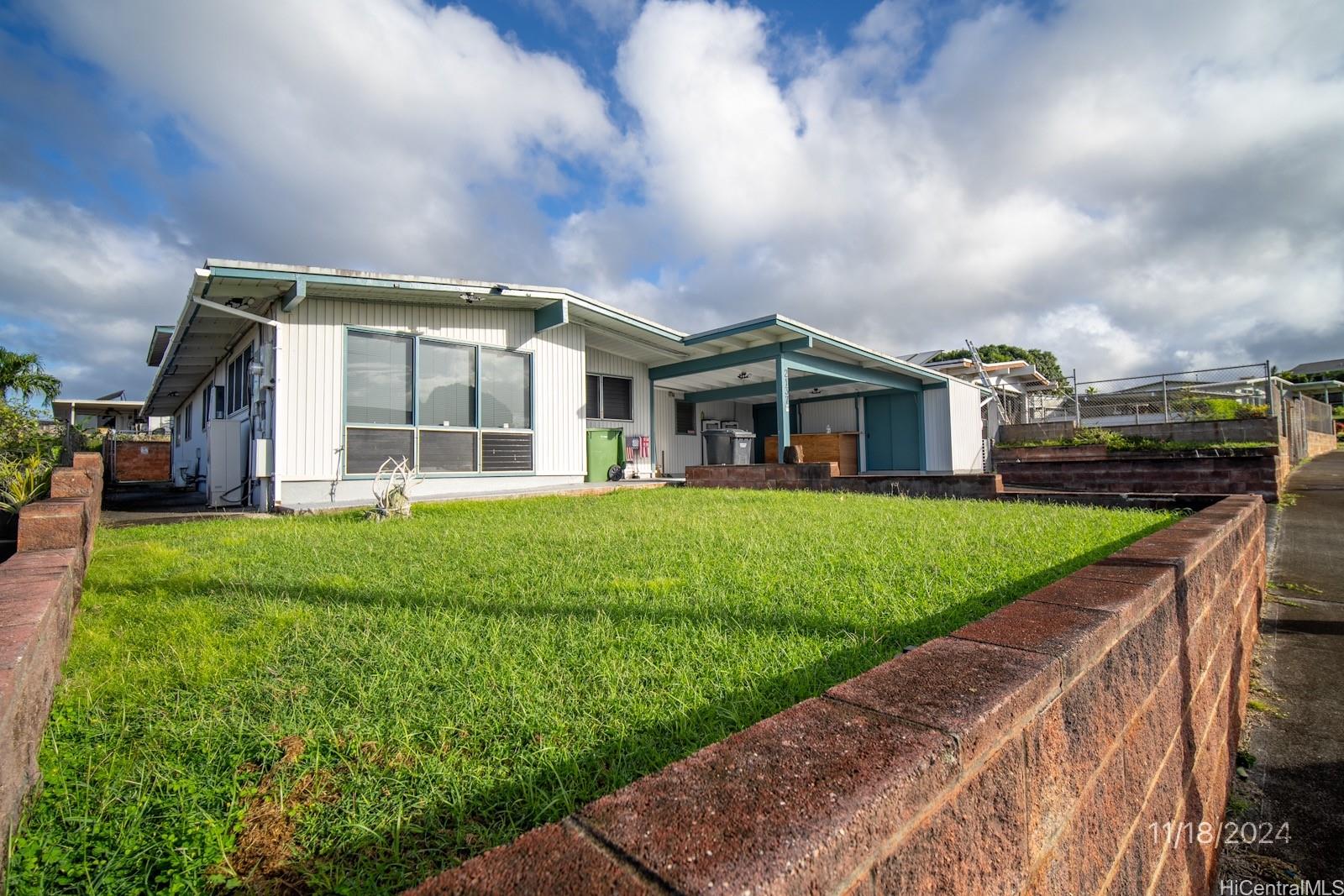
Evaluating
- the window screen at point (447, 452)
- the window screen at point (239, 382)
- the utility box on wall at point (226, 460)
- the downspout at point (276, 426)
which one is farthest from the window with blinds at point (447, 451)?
the utility box on wall at point (226, 460)

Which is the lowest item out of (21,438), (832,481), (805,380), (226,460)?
(832,481)

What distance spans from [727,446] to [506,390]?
269 inches

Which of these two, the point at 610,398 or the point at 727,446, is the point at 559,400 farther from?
the point at 727,446

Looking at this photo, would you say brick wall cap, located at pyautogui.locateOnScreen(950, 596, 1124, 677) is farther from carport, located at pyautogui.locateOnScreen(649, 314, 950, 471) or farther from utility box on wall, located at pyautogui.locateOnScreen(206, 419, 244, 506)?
utility box on wall, located at pyautogui.locateOnScreen(206, 419, 244, 506)

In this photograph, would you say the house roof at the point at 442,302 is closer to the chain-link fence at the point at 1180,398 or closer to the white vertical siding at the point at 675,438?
the white vertical siding at the point at 675,438

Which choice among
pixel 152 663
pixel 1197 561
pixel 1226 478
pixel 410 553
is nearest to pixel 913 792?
pixel 1197 561

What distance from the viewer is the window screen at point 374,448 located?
805 centimetres

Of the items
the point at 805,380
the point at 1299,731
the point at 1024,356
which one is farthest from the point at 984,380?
the point at 1024,356

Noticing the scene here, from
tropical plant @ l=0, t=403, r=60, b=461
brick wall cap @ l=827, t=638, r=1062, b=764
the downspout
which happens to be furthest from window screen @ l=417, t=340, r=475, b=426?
brick wall cap @ l=827, t=638, r=1062, b=764


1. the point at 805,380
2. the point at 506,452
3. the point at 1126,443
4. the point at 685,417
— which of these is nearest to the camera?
the point at 506,452

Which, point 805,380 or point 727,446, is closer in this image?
point 805,380

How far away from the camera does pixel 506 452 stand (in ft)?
30.7

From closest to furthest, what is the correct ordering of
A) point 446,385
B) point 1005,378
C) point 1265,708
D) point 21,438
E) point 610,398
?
point 1265,708, point 21,438, point 446,385, point 610,398, point 1005,378
